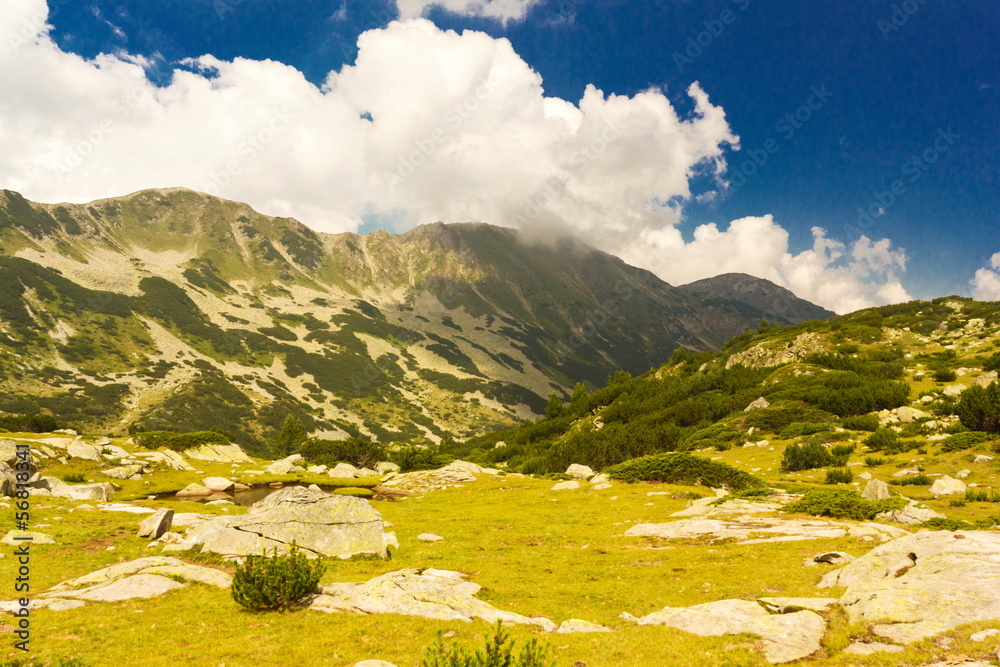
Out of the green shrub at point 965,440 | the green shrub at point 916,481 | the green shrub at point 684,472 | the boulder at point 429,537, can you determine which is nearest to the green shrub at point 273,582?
the boulder at point 429,537

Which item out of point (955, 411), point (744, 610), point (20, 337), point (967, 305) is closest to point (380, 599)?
point (744, 610)

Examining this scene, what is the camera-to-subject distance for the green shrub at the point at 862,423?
4116cm

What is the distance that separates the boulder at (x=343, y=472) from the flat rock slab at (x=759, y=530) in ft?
165

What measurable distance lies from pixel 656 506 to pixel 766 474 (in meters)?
12.2

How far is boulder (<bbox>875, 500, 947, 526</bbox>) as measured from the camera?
2141 centimetres

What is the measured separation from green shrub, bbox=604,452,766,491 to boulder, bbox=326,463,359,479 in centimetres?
3861

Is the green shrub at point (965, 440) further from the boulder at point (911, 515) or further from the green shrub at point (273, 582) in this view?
the green shrub at point (273, 582)

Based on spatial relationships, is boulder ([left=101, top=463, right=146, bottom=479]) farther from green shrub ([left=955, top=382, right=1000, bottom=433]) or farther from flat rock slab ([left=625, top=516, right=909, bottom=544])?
green shrub ([left=955, top=382, right=1000, bottom=433])

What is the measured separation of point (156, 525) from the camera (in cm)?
2630

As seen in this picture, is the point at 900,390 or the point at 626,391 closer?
the point at 900,390

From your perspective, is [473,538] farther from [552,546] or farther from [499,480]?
[499,480]

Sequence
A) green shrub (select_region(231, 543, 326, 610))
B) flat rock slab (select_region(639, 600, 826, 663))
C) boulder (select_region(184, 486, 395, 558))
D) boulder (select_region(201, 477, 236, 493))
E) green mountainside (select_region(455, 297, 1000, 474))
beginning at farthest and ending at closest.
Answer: boulder (select_region(201, 477, 236, 493)), green mountainside (select_region(455, 297, 1000, 474)), boulder (select_region(184, 486, 395, 558)), green shrub (select_region(231, 543, 326, 610)), flat rock slab (select_region(639, 600, 826, 663))

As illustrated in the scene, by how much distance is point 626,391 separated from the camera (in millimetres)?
85625

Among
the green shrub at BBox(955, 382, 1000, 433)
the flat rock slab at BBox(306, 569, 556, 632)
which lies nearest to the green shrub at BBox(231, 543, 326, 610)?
the flat rock slab at BBox(306, 569, 556, 632)
